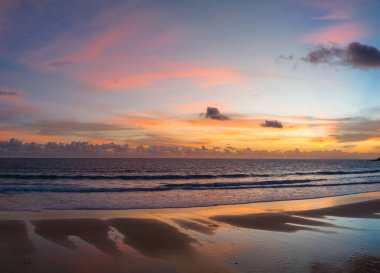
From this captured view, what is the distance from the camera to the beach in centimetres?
886

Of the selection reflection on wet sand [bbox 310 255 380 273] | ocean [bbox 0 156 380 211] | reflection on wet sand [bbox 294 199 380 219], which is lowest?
ocean [bbox 0 156 380 211]

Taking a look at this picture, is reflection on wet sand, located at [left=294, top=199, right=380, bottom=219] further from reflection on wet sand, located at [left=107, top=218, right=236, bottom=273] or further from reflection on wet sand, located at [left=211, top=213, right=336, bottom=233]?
reflection on wet sand, located at [left=107, top=218, right=236, bottom=273]

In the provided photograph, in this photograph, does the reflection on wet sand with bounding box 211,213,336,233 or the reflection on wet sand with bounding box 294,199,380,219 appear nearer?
the reflection on wet sand with bounding box 211,213,336,233

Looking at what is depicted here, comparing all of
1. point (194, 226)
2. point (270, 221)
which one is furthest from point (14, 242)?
point (270, 221)

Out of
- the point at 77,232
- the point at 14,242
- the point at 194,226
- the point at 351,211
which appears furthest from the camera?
the point at 351,211

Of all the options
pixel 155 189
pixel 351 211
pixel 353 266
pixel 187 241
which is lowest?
pixel 155 189

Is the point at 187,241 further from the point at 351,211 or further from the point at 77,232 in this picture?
the point at 351,211

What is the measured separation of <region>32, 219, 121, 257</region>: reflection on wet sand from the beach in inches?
1.3

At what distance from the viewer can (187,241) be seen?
11508mm

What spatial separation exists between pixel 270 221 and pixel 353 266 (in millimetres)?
6893

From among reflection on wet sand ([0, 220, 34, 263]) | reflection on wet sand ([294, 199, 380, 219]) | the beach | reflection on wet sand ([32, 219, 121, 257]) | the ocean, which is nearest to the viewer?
the beach

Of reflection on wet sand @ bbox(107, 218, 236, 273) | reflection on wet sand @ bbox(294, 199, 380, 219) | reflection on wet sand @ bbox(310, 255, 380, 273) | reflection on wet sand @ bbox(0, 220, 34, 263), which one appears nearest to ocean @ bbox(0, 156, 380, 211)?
reflection on wet sand @ bbox(0, 220, 34, 263)

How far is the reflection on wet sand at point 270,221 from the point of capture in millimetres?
14123

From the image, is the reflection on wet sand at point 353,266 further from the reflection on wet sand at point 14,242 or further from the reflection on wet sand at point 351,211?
the reflection on wet sand at point 351,211
